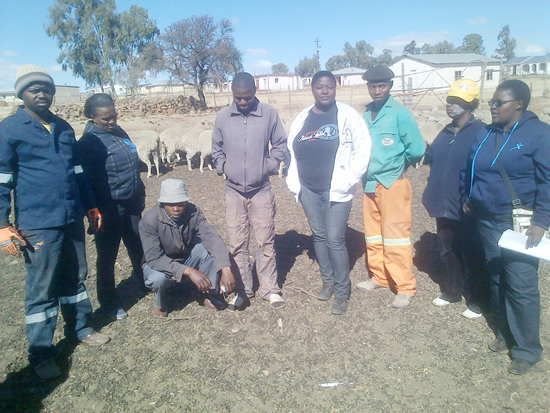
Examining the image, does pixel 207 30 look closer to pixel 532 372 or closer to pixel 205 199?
pixel 205 199

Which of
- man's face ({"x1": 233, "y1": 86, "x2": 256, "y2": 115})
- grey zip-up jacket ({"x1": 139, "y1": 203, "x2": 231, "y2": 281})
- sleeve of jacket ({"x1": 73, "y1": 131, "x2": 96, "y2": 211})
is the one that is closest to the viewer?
sleeve of jacket ({"x1": 73, "y1": 131, "x2": 96, "y2": 211})

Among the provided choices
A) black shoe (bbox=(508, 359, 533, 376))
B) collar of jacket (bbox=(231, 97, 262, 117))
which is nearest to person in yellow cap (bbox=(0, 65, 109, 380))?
collar of jacket (bbox=(231, 97, 262, 117))

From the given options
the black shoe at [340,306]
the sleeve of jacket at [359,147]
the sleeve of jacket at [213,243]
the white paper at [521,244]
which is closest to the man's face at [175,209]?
the sleeve of jacket at [213,243]

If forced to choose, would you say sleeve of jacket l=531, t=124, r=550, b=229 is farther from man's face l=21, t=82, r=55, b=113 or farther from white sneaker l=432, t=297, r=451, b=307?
man's face l=21, t=82, r=55, b=113

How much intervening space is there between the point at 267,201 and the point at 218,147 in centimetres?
70

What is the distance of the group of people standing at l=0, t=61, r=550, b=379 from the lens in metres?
2.82

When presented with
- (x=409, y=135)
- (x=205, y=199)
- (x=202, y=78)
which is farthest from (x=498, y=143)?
(x=202, y=78)

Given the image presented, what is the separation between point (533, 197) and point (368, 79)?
1.68 meters

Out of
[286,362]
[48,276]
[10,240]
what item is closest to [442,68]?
[286,362]

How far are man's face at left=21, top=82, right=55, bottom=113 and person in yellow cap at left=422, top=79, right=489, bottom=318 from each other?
3315mm

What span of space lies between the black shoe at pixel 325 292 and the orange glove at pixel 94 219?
2204 millimetres

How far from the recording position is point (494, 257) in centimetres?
301

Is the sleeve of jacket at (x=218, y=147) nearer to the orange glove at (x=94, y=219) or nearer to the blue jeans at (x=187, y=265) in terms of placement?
the blue jeans at (x=187, y=265)

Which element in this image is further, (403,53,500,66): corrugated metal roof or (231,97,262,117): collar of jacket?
(403,53,500,66): corrugated metal roof
